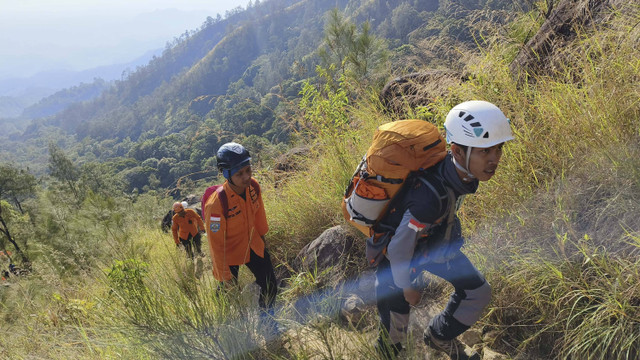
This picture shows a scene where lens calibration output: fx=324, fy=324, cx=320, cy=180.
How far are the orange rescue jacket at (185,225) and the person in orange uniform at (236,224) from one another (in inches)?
131

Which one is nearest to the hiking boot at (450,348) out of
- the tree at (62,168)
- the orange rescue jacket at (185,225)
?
the orange rescue jacket at (185,225)

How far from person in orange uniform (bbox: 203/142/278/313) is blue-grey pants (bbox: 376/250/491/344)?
97cm

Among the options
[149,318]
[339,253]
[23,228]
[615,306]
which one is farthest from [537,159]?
[23,228]

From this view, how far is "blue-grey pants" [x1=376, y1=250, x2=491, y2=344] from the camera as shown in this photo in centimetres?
184

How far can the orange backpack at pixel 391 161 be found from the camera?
165cm

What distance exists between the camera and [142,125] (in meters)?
127

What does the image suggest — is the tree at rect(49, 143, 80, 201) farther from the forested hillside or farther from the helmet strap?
the helmet strap

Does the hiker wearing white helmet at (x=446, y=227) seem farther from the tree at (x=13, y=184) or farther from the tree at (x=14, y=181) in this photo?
the tree at (x=14, y=181)

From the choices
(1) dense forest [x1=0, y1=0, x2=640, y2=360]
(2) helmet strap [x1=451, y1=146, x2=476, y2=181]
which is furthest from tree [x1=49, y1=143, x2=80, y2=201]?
(2) helmet strap [x1=451, y1=146, x2=476, y2=181]

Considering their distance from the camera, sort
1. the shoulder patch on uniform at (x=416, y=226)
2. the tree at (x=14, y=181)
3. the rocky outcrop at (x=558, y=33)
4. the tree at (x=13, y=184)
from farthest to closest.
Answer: the tree at (x=14, y=181)
the tree at (x=13, y=184)
the rocky outcrop at (x=558, y=33)
the shoulder patch on uniform at (x=416, y=226)

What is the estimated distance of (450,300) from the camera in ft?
6.43

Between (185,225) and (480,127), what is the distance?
17.9 ft

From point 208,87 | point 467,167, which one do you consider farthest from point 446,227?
point 208,87

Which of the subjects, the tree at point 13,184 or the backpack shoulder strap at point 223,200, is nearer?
the backpack shoulder strap at point 223,200
